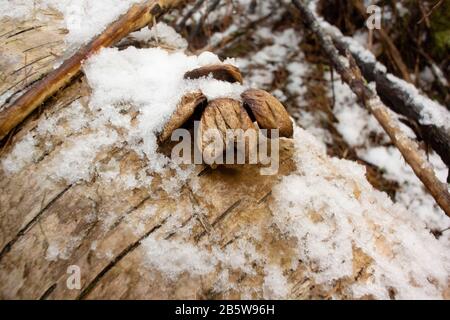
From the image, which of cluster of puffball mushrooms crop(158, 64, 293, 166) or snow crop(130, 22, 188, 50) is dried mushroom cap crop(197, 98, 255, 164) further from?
snow crop(130, 22, 188, 50)

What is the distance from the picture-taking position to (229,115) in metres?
0.88

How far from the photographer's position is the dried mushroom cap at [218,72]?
101 cm

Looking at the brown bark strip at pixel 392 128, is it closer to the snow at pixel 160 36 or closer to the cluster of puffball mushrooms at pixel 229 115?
the cluster of puffball mushrooms at pixel 229 115

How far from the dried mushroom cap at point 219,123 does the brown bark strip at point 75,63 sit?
0.42 metres

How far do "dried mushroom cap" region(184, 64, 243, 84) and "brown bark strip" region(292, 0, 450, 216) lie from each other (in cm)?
54

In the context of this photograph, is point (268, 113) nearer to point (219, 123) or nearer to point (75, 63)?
point (219, 123)

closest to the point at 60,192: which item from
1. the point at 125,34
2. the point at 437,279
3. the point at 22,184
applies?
the point at 22,184

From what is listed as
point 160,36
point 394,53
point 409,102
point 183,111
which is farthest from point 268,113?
point 394,53

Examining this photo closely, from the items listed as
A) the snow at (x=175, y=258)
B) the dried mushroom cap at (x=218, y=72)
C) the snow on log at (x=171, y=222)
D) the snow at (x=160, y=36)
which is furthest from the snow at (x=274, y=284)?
Answer: the snow at (x=160, y=36)

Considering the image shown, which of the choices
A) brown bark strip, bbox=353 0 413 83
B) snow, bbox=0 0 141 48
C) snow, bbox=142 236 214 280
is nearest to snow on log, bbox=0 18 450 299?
snow, bbox=142 236 214 280

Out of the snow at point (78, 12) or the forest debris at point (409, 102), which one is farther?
the forest debris at point (409, 102)

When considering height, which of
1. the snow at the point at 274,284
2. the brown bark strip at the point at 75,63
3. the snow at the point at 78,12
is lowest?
the snow at the point at 274,284

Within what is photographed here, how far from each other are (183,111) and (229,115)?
0.11 meters
